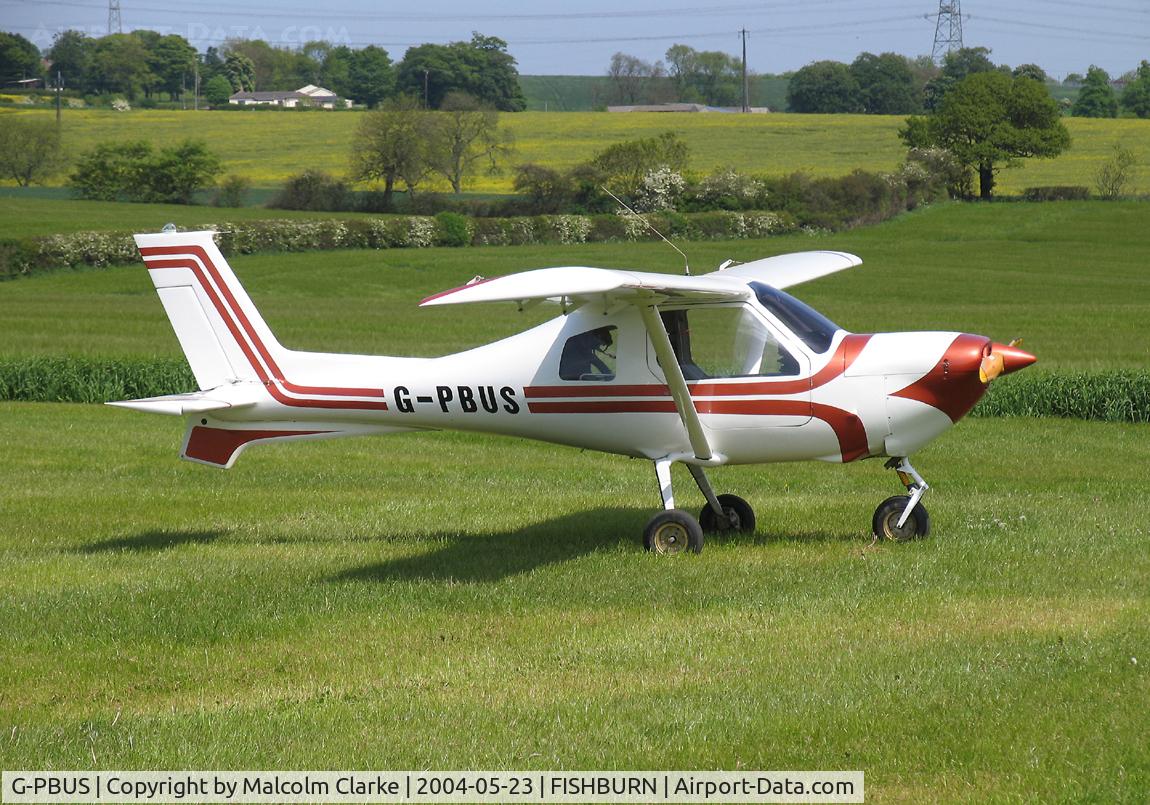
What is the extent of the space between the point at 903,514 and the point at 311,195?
67.3 m

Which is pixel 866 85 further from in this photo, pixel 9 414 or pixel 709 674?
pixel 709 674

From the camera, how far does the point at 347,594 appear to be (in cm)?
983

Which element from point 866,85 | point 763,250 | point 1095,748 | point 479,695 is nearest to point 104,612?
point 479,695

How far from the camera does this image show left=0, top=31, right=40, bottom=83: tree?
342 ft

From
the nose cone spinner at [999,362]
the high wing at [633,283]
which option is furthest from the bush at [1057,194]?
the nose cone spinner at [999,362]

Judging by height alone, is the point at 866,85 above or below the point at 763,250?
above

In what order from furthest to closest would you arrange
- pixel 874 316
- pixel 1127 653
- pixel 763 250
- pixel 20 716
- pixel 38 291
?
pixel 763 250 < pixel 38 291 < pixel 874 316 < pixel 1127 653 < pixel 20 716

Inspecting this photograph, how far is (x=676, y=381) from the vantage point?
10.8 meters

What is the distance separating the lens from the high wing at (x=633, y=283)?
341 inches

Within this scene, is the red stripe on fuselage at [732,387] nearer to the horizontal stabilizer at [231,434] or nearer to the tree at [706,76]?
the horizontal stabilizer at [231,434]

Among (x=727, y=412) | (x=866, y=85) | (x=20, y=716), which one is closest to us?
(x=20, y=716)

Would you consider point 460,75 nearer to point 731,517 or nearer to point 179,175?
point 179,175

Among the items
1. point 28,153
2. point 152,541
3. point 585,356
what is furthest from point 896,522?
point 28,153

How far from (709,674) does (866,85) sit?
146m
